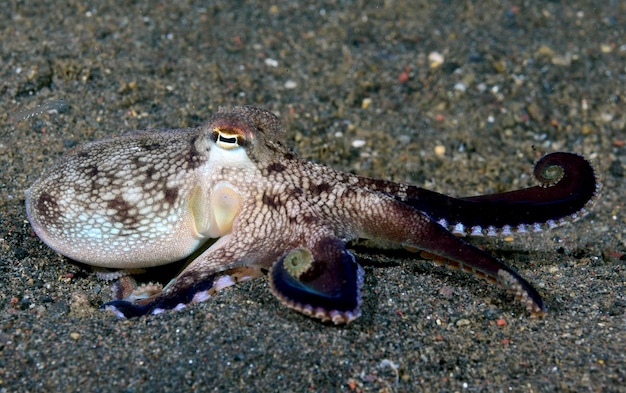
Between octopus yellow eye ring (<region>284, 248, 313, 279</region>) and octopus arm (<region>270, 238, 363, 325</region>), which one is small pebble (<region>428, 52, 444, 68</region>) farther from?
octopus yellow eye ring (<region>284, 248, 313, 279</region>)

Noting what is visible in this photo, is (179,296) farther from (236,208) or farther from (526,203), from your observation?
(526,203)

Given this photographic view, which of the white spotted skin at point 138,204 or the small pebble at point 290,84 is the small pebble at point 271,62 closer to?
the small pebble at point 290,84

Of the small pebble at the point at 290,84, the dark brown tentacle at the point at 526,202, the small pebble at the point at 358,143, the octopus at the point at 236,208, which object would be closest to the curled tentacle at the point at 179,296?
the octopus at the point at 236,208

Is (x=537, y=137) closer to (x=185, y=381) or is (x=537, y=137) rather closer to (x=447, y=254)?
(x=447, y=254)

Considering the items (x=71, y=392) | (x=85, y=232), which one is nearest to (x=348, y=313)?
(x=71, y=392)

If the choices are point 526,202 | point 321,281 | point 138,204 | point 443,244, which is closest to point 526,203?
point 526,202

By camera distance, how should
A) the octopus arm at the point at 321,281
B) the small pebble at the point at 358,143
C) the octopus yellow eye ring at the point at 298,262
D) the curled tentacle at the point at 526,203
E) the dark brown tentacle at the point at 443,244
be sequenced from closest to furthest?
the octopus arm at the point at 321,281 < the octopus yellow eye ring at the point at 298,262 < the dark brown tentacle at the point at 443,244 < the curled tentacle at the point at 526,203 < the small pebble at the point at 358,143
